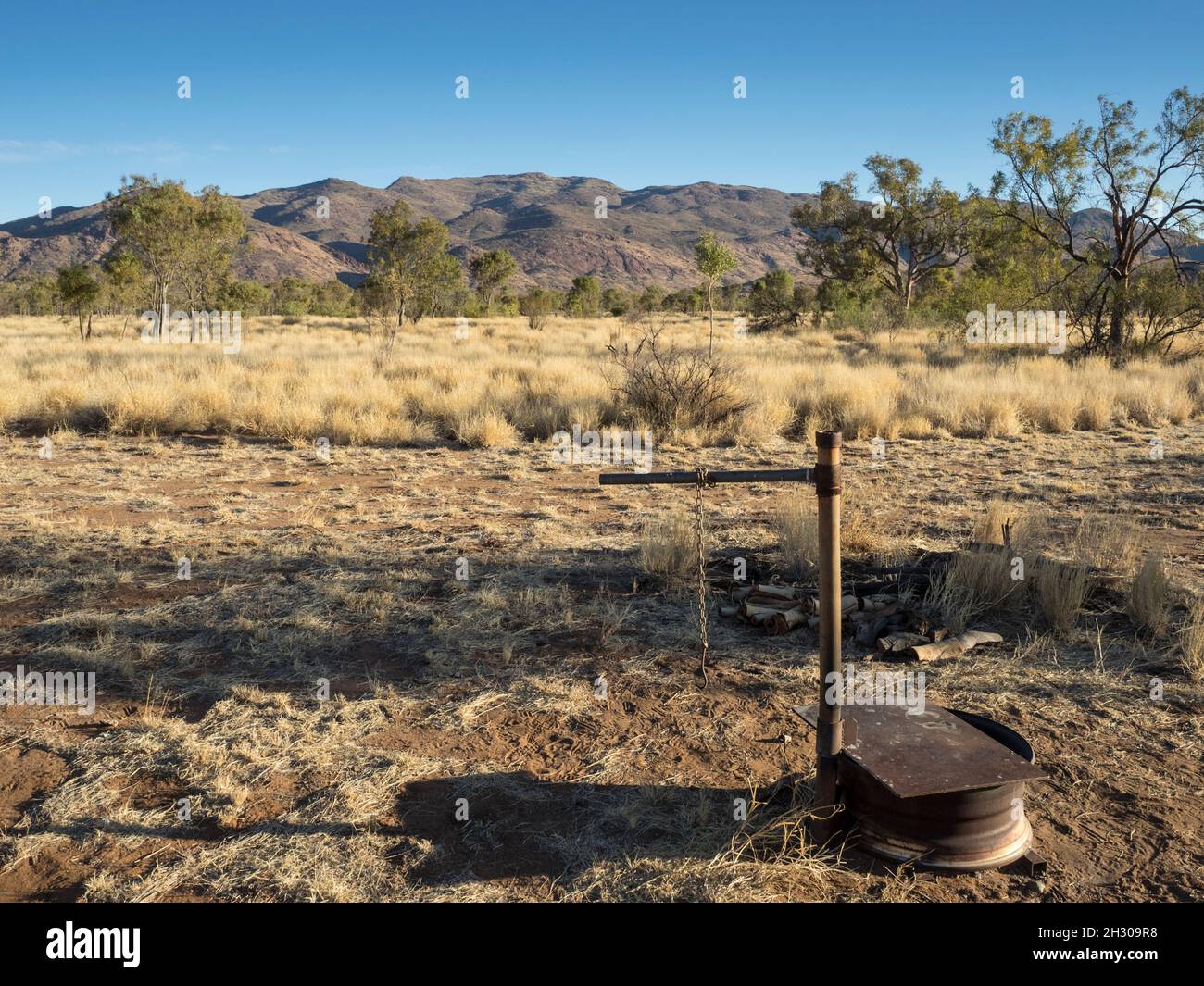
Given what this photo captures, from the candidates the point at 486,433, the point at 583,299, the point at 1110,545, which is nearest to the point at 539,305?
the point at 583,299

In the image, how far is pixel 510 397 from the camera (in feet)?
43.6

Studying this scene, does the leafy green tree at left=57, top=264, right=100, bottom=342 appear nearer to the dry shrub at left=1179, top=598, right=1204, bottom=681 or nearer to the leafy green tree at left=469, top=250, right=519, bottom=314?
the leafy green tree at left=469, top=250, right=519, bottom=314

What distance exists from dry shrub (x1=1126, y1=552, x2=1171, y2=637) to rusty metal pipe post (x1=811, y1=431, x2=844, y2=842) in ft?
9.13

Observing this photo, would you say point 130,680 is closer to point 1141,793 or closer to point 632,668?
point 632,668

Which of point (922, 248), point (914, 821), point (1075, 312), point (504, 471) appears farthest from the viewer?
point (922, 248)

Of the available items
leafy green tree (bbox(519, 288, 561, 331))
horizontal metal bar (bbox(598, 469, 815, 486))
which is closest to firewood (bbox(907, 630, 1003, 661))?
horizontal metal bar (bbox(598, 469, 815, 486))

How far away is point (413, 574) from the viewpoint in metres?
5.82

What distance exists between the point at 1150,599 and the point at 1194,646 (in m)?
0.53

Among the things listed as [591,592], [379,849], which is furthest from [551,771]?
[591,592]

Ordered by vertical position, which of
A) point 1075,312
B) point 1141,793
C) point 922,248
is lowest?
point 1141,793

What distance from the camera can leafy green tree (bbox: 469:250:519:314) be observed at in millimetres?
49594

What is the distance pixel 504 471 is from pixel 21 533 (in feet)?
14.8

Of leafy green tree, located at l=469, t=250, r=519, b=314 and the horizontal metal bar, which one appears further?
leafy green tree, located at l=469, t=250, r=519, b=314

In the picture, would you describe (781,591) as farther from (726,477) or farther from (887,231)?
(887,231)
